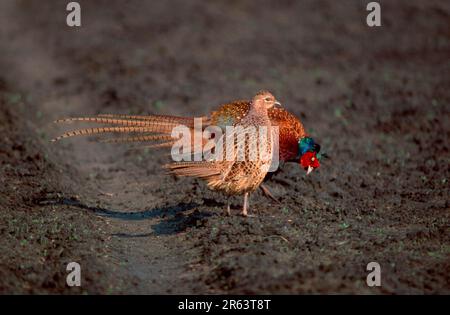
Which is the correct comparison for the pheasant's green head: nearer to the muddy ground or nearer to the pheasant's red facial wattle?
the pheasant's red facial wattle

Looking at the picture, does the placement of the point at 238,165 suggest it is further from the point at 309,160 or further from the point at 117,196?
the point at 117,196

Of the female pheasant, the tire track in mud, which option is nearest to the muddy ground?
the tire track in mud

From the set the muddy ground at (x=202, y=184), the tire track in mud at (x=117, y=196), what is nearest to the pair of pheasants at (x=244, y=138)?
the muddy ground at (x=202, y=184)

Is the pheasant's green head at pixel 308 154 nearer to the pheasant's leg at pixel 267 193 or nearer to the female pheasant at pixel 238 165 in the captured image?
the pheasant's leg at pixel 267 193

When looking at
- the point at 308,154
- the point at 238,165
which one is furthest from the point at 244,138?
the point at 308,154

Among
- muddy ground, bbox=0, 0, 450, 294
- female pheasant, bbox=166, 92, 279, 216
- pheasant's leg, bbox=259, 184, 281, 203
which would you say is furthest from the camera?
pheasant's leg, bbox=259, 184, 281, 203

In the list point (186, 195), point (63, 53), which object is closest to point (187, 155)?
point (186, 195)

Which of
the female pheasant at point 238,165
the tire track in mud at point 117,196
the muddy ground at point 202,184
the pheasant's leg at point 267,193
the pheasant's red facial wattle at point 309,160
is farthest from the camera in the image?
the pheasant's leg at point 267,193
